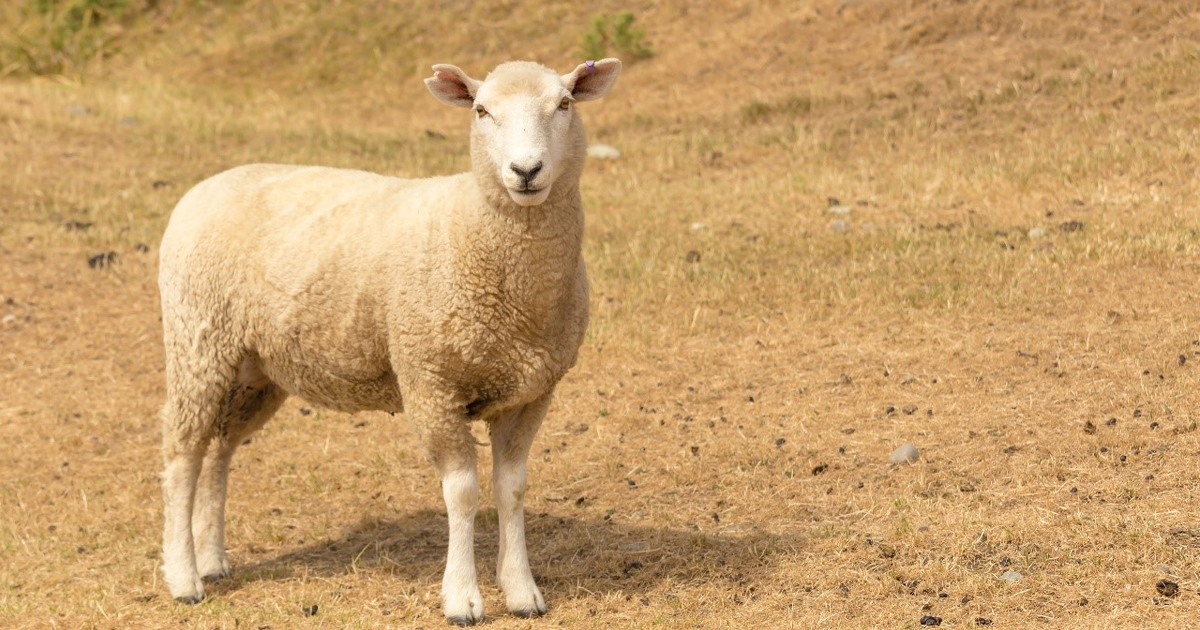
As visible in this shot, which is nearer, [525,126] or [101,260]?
[525,126]

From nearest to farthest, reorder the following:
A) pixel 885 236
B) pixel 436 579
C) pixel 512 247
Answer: pixel 512 247, pixel 436 579, pixel 885 236

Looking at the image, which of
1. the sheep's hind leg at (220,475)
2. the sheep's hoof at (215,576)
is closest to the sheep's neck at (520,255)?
the sheep's hind leg at (220,475)

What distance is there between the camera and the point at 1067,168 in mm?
11930

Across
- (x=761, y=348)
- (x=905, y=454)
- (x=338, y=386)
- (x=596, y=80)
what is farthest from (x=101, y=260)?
(x=905, y=454)

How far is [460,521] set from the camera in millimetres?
6223

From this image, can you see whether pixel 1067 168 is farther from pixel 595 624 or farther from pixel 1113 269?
pixel 595 624

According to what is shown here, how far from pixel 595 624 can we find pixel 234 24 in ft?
52.3

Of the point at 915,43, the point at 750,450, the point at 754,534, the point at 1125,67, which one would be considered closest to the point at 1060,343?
the point at 750,450

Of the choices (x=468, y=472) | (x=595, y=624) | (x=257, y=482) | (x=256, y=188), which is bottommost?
(x=257, y=482)

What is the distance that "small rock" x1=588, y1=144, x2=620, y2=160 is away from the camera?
14328 mm

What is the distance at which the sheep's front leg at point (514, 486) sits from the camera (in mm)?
6391

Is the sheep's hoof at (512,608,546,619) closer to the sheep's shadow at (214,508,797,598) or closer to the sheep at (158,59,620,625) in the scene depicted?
the sheep at (158,59,620,625)

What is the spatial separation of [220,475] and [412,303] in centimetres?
176

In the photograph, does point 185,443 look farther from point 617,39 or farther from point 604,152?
point 617,39
